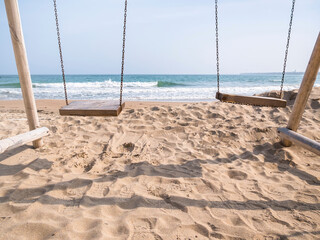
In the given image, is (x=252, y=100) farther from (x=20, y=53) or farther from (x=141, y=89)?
(x=141, y=89)

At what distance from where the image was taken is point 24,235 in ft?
5.54

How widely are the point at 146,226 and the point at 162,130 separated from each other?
97.0 inches

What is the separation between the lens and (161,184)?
2.42 m

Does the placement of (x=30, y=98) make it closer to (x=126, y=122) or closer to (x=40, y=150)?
(x=40, y=150)

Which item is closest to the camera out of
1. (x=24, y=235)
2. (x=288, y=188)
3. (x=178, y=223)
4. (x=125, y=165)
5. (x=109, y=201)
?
(x=24, y=235)

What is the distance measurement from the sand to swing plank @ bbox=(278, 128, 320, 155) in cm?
38

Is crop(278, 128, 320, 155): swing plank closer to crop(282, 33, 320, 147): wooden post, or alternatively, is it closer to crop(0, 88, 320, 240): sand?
crop(282, 33, 320, 147): wooden post

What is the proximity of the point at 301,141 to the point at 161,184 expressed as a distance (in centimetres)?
174

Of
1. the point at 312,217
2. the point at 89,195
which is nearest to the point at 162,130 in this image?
the point at 89,195

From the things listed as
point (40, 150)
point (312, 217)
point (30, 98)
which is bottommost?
point (312, 217)

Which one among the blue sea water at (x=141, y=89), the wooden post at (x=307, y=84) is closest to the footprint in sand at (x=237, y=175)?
the wooden post at (x=307, y=84)

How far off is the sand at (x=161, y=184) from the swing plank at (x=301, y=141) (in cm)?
38

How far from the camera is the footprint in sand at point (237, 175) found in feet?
8.54

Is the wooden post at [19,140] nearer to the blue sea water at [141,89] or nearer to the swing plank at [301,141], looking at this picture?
the swing plank at [301,141]
